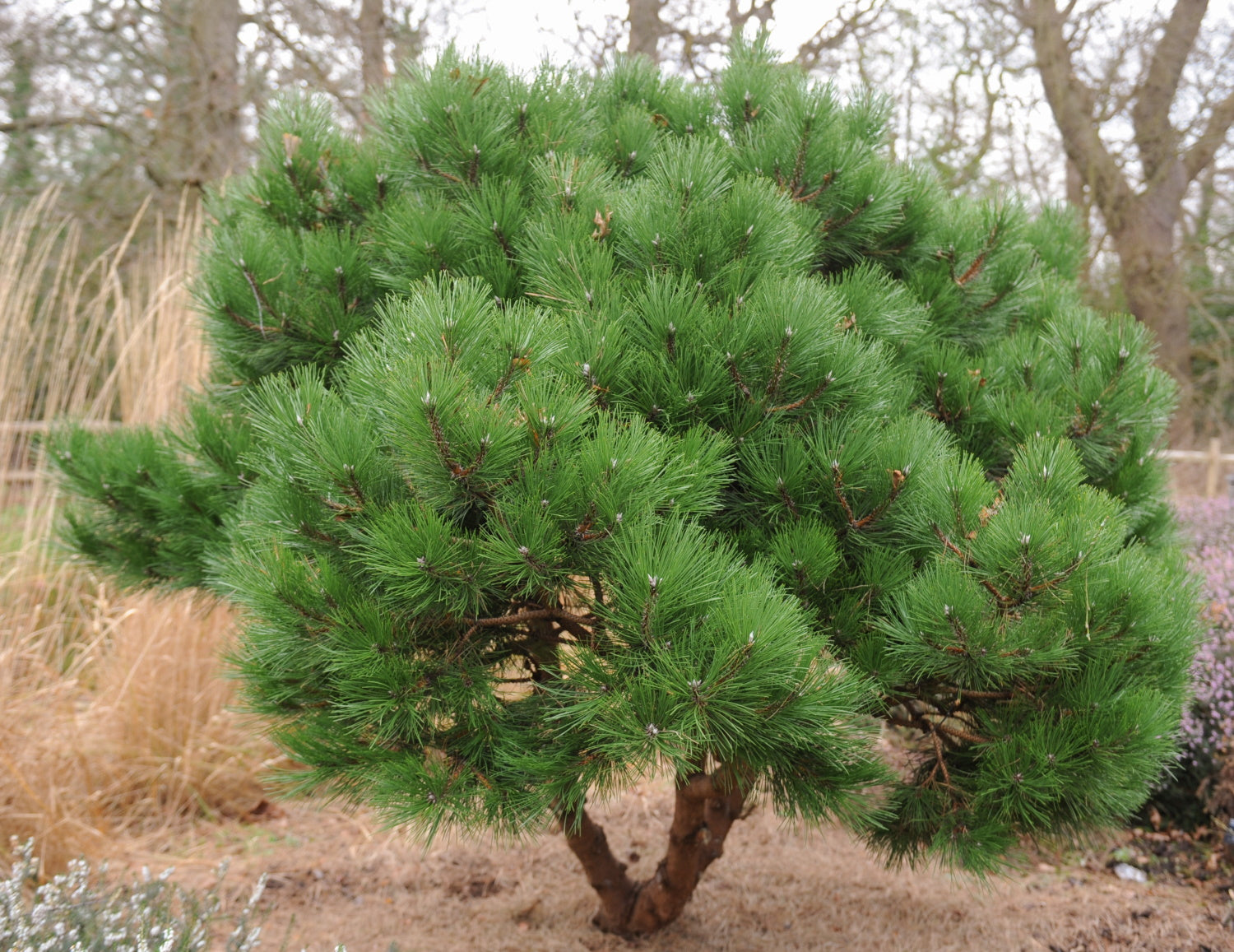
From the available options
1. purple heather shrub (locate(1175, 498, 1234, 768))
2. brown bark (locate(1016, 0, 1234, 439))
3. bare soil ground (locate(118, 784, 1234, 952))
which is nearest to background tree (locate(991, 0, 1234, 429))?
brown bark (locate(1016, 0, 1234, 439))

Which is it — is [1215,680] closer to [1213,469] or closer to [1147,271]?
[1147,271]

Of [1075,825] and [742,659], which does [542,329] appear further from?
[1075,825]

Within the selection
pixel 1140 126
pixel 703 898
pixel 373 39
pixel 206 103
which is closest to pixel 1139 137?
pixel 1140 126

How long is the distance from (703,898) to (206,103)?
665 cm

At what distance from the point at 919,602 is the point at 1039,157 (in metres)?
10.3

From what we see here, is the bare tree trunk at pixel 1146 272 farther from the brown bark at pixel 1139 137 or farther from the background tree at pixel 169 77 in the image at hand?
the background tree at pixel 169 77

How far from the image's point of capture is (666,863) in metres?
2.47

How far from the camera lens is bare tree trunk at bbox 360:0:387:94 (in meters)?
6.89

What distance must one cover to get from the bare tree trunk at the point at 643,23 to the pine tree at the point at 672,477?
14.7 feet

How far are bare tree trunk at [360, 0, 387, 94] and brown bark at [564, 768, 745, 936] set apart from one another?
6.10m

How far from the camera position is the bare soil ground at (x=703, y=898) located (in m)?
2.62

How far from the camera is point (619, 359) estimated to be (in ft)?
4.90

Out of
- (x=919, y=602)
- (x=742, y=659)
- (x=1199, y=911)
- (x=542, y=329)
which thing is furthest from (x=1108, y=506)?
(x=1199, y=911)

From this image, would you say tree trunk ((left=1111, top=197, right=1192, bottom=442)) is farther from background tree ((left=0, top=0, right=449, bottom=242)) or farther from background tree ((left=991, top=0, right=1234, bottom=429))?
background tree ((left=0, top=0, right=449, bottom=242))
